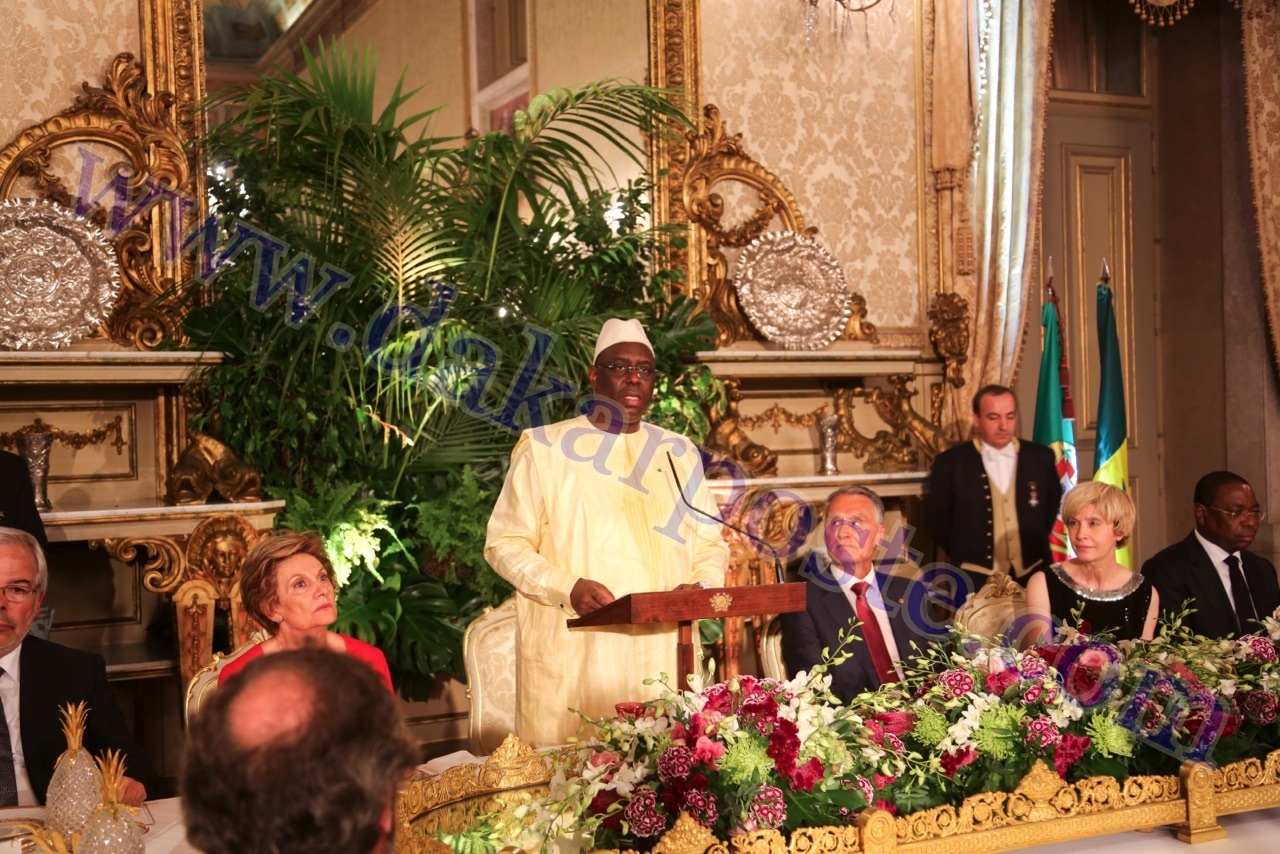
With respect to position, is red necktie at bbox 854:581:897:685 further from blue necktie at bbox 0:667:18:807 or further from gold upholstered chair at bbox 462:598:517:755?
blue necktie at bbox 0:667:18:807

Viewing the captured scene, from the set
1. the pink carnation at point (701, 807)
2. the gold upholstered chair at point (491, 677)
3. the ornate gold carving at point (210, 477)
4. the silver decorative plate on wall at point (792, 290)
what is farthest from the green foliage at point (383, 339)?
the pink carnation at point (701, 807)

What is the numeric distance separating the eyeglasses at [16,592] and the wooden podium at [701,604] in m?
1.26

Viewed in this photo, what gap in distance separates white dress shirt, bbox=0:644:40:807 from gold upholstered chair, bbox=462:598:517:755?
40.4 inches

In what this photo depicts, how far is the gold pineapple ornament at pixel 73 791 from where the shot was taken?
2.14 metres

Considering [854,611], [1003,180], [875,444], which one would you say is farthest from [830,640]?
[1003,180]

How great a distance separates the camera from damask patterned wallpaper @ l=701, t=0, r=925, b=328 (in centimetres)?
663

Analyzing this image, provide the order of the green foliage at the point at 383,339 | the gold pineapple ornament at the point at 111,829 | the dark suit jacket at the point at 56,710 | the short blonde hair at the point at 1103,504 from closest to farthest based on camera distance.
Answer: the gold pineapple ornament at the point at 111,829 → the dark suit jacket at the point at 56,710 → the short blonde hair at the point at 1103,504 → the green foliage at the point at 383,339

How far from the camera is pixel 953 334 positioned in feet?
22.7

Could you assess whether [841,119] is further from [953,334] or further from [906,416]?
[906,416]

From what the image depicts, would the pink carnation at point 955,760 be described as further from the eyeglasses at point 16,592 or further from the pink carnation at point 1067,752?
the eyeglasses at point 16,592

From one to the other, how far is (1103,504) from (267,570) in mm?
2114

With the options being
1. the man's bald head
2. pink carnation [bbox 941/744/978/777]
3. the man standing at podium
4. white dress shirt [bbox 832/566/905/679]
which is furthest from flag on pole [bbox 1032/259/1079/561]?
the man's bald head

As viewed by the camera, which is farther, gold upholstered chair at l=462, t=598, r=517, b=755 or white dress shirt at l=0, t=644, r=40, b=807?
gold upholstered chair at l=462, t=598, r=517, b=755

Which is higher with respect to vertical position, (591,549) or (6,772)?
(591,549)
